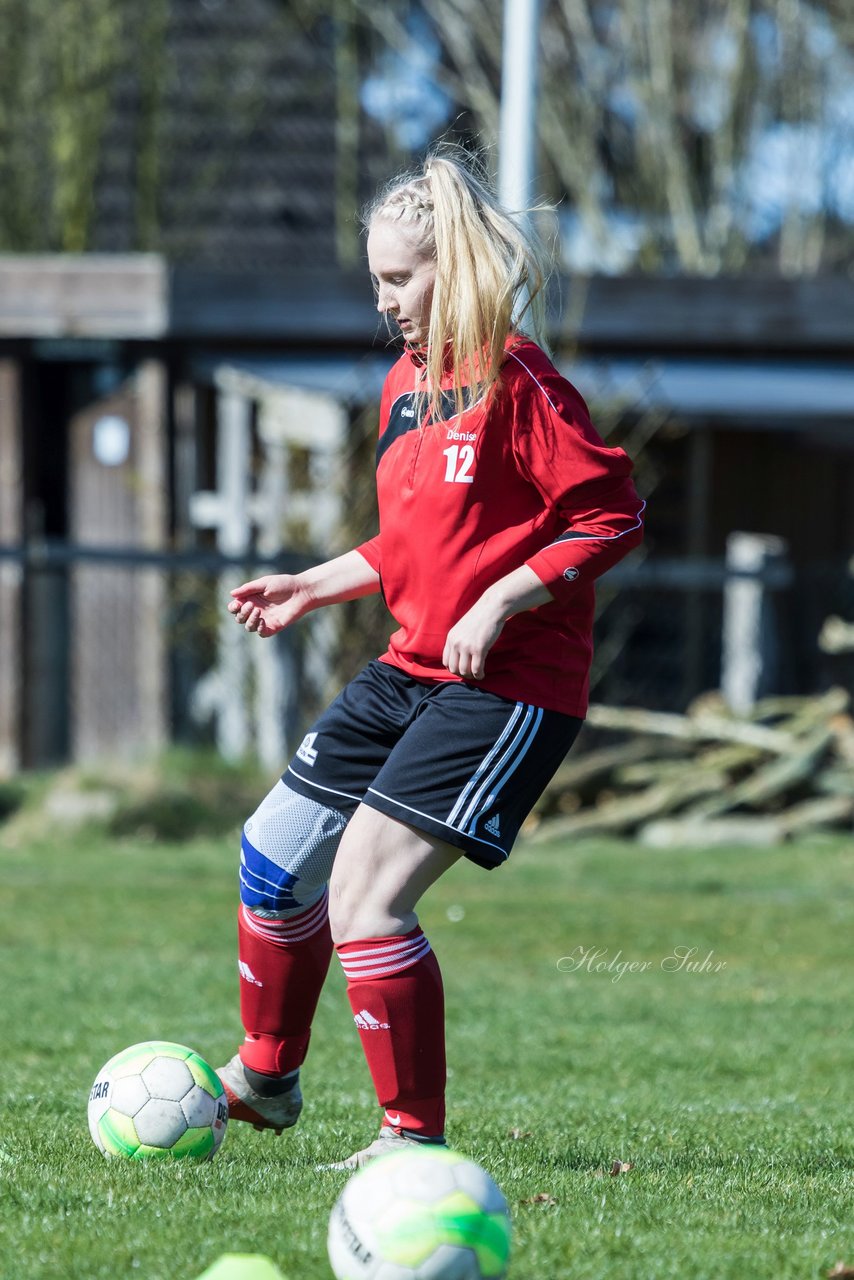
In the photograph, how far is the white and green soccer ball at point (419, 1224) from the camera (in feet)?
8.95

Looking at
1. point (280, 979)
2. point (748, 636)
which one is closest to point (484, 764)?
point (280, 979)

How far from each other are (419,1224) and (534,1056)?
282 cm

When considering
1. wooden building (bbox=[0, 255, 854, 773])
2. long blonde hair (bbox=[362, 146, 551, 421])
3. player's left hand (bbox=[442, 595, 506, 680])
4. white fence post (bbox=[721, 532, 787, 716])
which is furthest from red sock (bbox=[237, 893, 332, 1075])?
white fence post (bbox=[721, 532, 787, 716])

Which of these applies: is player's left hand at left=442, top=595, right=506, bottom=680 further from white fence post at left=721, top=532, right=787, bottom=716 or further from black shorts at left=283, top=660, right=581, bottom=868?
white fence post at left=721, top=532, right=787, bottom=716

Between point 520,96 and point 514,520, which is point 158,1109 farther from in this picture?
point 520,96

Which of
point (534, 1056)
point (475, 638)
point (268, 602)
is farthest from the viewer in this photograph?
point (534, 1056)

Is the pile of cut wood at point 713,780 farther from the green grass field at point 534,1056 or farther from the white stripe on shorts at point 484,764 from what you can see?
the white stripe on shorts at point 484,764

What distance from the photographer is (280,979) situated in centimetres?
387

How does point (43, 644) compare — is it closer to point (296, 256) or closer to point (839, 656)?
point (839, 656)

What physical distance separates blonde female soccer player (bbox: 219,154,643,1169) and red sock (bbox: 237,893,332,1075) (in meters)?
0.18

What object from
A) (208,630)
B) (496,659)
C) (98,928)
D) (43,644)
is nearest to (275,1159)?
(496,659)

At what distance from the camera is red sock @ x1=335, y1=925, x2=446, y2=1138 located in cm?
349

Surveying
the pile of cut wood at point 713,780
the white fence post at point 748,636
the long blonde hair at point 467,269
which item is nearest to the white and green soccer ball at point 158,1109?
the long blonde hair at point 467,269

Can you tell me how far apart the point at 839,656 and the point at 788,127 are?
325 inches
